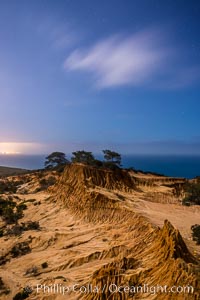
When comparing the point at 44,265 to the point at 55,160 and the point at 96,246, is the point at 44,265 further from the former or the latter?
the point at 55,160

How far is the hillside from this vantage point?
12781 millimetres

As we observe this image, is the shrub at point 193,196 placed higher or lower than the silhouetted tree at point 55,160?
lower

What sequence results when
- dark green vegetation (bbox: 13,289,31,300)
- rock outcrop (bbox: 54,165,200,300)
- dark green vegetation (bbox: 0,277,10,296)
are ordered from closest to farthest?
rock outcrop (bbox: 54,165,200,300), dark green vegetation (bbox: 13,289,31,300), dark green vegetation (bbox: 0,277,10,296)

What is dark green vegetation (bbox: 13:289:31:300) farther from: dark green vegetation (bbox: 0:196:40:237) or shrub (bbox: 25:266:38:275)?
dark green vegetation (bbox: 0:196:40:237)

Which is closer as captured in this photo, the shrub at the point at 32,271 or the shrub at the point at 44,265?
the shrub at the point at 32,271

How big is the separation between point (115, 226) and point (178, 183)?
30.6m

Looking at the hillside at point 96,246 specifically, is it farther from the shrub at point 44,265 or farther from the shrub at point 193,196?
the shrub at point 193,196

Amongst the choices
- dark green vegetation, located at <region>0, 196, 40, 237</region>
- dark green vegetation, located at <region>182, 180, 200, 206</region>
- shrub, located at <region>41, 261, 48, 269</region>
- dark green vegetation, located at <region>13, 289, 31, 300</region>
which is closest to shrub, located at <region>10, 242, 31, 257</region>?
dark green vegetation, located at <region>0, 196, 40, 237</region>

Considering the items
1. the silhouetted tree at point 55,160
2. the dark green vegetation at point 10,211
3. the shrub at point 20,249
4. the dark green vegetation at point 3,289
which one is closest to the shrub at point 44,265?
the dark green vegetation at point 3,289

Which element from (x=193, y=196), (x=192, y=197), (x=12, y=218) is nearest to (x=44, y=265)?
(x=12, y=218)

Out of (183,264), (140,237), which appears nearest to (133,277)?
(183,264)

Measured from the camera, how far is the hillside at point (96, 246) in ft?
41.9

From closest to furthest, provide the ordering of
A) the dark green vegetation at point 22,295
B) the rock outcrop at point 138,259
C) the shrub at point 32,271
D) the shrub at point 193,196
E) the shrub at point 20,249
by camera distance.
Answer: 1. the rock outcrop at point 138,259
2. the dark green vegetation at point 22,295
3. the shrub at point 32,271
4. the shrub at point 20,249
5. the shrub at point 193,196

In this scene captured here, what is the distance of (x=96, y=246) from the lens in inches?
818
